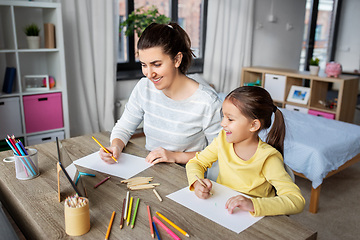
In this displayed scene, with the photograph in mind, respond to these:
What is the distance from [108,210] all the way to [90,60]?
228 centimetres

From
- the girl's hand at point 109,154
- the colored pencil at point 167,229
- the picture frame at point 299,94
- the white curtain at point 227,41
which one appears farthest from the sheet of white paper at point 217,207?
the white curtain at point 227,41

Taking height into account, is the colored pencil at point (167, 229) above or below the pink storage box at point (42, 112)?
above

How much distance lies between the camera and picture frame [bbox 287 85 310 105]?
141 inches

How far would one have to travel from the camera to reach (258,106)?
1.04 m

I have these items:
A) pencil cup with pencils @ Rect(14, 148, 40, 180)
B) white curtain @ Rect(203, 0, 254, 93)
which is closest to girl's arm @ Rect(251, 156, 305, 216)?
pencil cup with pencils @ Rect(14, 148, 40, 180)

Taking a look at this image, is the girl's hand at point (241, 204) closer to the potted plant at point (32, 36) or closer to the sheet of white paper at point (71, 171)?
the sheet of white paper at point (71, 171)

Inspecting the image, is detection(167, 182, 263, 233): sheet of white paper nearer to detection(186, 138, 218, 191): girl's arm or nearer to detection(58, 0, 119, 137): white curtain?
detection(186, 138, 218, 191): girl's arm

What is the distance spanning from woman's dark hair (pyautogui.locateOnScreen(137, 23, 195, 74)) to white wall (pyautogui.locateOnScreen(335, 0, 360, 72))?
5.72 m

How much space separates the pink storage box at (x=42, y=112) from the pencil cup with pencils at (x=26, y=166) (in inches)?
59.9

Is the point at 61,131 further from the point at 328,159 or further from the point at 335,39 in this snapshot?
the point at 335,39

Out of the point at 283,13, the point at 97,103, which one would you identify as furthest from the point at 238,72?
the point at 97,103

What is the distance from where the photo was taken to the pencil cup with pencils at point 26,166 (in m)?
1.09

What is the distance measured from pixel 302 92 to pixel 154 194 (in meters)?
3.08

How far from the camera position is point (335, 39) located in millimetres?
6102
